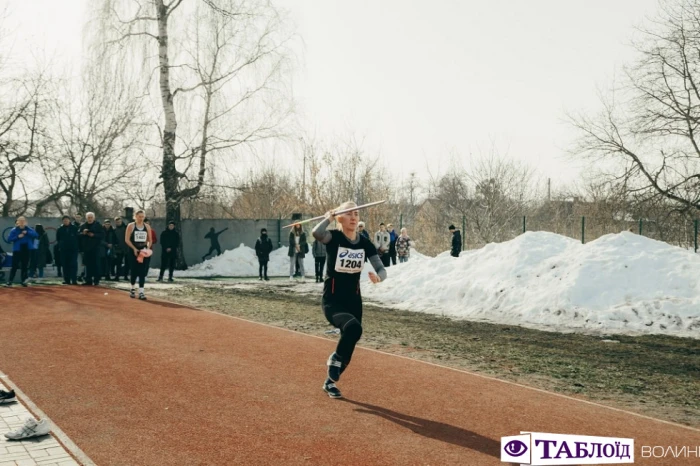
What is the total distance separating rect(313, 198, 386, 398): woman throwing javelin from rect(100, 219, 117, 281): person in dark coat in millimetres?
16722

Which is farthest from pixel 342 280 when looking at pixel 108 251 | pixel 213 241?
pixel 213 241

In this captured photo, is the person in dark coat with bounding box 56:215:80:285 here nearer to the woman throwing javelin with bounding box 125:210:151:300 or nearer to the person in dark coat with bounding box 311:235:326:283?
the woman throwing javelin with bounding box 125:210:151:300

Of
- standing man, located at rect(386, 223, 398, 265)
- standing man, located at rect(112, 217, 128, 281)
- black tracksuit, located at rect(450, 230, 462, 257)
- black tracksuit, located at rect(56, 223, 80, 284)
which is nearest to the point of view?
black tracksuit, located at rect(56, 223, 80, 284)

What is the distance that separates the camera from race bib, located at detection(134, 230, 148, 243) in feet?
51.2

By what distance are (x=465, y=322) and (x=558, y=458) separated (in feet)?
28.0

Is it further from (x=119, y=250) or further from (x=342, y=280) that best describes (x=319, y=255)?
(x=342, y=280)

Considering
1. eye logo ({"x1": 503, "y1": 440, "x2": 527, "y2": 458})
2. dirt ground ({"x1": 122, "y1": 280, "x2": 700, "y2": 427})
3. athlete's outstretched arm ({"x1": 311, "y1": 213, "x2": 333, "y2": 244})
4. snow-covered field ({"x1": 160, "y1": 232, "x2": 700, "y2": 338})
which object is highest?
athlete's outstretched arm ({"x1": 311, "y1": 213, "x2": 333, "y2": 244})

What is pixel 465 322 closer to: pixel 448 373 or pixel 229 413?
pixel 448 373

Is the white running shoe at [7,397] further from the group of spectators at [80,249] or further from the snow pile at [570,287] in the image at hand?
the group of spectators at [80,249]

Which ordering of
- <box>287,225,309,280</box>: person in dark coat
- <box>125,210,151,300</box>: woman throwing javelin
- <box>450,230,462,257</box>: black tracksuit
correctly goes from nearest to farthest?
<box>125,210,151,300</box>: woman throwing javelin, <box>450,230,462,257</box>: black tracksuit, <box>287,225,309,280</box>: person in dark coat

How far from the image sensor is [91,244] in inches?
767

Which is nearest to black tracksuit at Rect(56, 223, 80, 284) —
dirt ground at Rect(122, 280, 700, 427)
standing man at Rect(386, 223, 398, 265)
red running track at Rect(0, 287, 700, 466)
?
dirt ground at Rect(122, 280, 700, 427)

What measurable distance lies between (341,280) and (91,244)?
14816 mm

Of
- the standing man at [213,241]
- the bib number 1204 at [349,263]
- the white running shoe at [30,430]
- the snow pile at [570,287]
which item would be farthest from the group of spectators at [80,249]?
the white running shoe at [30,430]
